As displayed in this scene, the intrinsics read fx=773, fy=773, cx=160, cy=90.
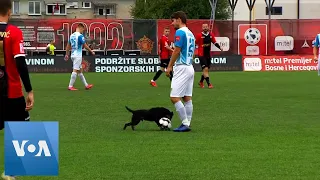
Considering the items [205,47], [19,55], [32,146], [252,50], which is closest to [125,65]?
[252,50]

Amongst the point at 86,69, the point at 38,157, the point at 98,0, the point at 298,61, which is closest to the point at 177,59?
the point at 38,157

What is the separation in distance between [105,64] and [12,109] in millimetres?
31811

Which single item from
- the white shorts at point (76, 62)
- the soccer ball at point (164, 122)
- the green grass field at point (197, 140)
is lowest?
the green grass field at point (197, 140)

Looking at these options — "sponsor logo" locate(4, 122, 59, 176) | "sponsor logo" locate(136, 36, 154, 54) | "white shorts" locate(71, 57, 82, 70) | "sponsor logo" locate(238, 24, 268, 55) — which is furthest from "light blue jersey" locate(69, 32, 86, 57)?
"sponsor logo" locate(238, 24, 268, 55)

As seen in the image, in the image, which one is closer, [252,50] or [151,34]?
[151,34]

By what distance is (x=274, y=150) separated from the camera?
420 inches

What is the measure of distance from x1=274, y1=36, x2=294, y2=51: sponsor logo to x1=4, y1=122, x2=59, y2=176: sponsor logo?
3879 centimetres

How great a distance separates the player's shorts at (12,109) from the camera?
26.8ft

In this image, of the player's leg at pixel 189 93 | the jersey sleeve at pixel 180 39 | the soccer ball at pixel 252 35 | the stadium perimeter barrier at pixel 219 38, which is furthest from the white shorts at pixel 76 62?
the soccer ball at pixel 252 35

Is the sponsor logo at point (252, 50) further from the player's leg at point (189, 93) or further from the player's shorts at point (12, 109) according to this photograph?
the player's shorts at point (12, 109)

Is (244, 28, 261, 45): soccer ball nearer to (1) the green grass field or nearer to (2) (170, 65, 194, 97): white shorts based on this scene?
(1) the green grass field

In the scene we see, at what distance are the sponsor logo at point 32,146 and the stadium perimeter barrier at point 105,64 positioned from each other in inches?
1311

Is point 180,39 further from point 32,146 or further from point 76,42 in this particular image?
point 76,42

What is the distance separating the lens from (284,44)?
44.0m
